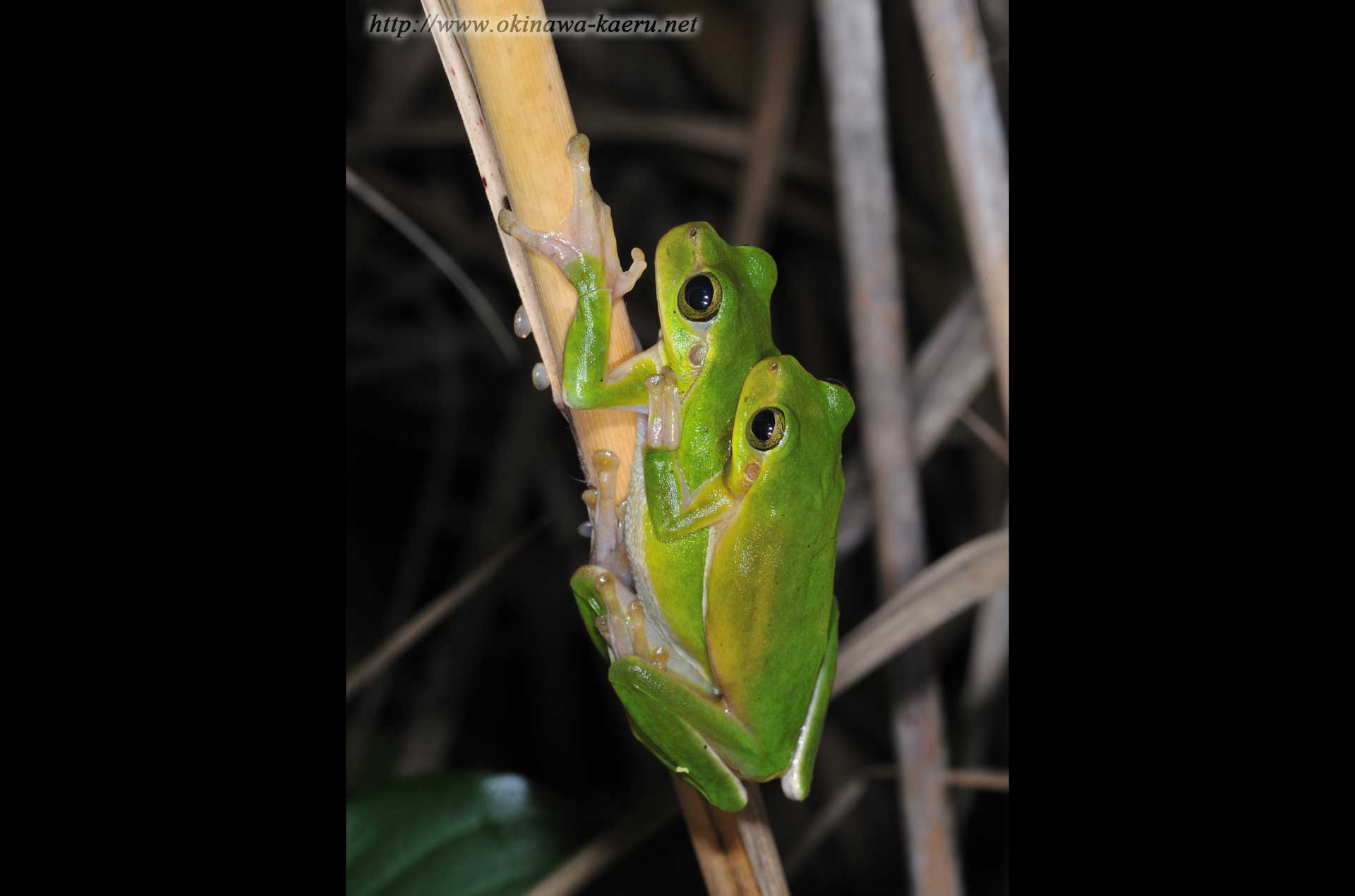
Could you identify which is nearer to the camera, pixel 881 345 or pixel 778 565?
pixel 778 565

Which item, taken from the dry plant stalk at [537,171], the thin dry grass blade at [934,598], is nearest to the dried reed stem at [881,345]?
the thin dry grass blade at [934,598]

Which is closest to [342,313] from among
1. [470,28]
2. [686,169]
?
[470,28]

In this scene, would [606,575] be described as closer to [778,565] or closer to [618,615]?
[618,615]

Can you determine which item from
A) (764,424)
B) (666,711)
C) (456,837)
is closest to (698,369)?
(764,424)

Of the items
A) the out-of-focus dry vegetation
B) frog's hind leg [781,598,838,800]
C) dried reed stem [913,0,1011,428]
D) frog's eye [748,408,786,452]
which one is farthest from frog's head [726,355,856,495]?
the out-of-focus dry vegetation

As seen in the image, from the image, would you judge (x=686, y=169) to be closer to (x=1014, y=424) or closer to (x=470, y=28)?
(x=1014, y=424)
